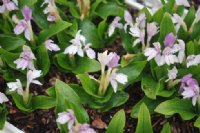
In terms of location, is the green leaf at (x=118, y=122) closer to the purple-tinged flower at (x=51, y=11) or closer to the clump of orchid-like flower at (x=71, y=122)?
the clump of orchid-like flower at (x=71, y=122)

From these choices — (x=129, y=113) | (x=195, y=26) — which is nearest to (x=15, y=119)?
(x=129, y=113)

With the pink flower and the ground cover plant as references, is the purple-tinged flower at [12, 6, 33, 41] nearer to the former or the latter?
the ground cover plant

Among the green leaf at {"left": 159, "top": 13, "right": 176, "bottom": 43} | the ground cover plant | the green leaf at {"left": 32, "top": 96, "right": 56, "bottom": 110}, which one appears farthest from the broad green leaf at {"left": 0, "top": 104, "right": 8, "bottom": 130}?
the green leaf at {"left": 159, "top": 13, "right": 176, "bottom": 43}

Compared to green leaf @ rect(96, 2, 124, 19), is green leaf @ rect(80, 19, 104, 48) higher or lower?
lower

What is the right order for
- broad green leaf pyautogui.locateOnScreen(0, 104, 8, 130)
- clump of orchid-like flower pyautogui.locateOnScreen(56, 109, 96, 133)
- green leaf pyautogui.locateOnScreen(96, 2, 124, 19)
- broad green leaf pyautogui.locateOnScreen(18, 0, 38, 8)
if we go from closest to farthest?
clump of orchid-like flower pyautogui.locateOnScreen(56, 109, 96, 133) → broad green leaf pyautogui.locateOnScreen(0, 104, 8, 130) → broad green leaf pyautogui.locateOnScreen(18, 0, 38, 8) → green leaf pyautogui.locateOnScreen(96, 2, 124, 19)

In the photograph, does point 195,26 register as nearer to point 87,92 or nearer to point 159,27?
point 159,27
